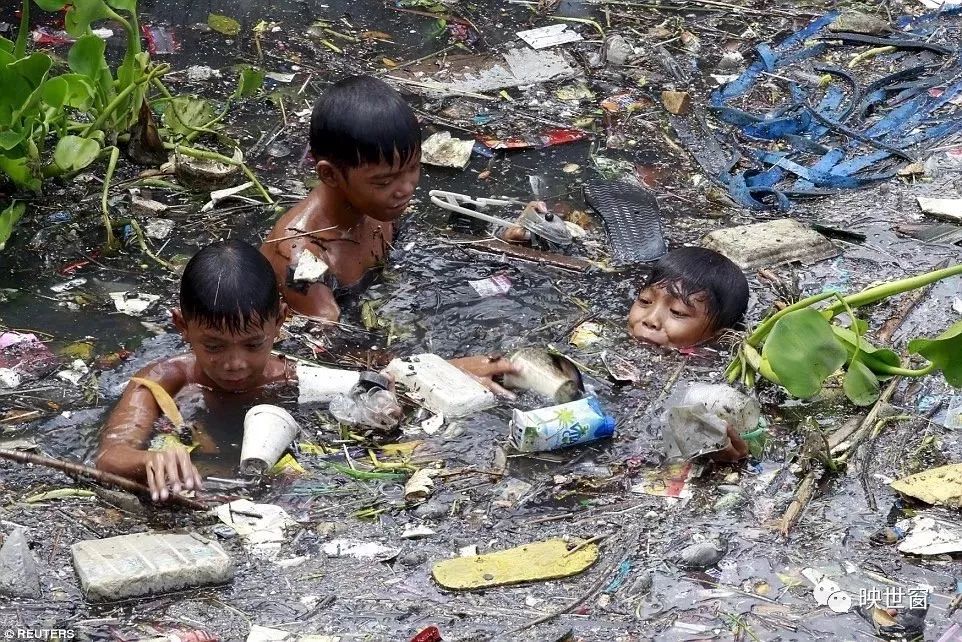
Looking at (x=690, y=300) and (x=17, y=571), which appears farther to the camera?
(x=690, y=300)

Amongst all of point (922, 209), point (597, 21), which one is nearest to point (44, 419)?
point (922, 209)

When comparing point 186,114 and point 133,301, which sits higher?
point 186,114

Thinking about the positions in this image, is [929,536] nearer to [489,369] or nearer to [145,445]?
[489,369]

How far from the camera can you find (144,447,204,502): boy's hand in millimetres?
3354

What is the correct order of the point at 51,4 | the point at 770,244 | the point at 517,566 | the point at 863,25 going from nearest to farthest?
the point at 517,566, the point at 51,4, the point at 770,244, the point at 863,25

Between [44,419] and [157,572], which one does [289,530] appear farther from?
[44,419]

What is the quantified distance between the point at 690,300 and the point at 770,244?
2.32 ft

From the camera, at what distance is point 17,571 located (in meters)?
3.00

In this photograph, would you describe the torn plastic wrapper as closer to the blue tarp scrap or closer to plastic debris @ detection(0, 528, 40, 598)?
the blue tarp scrap

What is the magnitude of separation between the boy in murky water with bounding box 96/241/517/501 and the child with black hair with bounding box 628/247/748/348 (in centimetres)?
151

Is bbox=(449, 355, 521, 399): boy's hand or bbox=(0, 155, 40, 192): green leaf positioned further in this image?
bbox=(0, 155, 40, 192): green leaf

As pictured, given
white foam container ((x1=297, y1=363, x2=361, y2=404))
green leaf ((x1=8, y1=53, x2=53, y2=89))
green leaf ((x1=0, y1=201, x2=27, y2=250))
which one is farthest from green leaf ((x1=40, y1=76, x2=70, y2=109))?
white foam container ((x1=297, y1=363, x2=361, y2=404))

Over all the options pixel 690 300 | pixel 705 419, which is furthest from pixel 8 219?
pixel 705 419

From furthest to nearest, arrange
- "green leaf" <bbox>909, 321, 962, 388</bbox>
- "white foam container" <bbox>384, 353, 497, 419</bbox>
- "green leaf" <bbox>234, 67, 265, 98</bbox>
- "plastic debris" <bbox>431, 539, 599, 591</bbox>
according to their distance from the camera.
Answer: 1. "green leaf" <bbox>234, 67, 265, 98</bbox>
2. "white foam container" <bbox>384, 353, 497, 419</bbox>
3. "green leaf" <bbox>909, 321, 962, 388</bbox>
4. "plastic debris" <bbox>431, 539, 599, 591</bbox>
